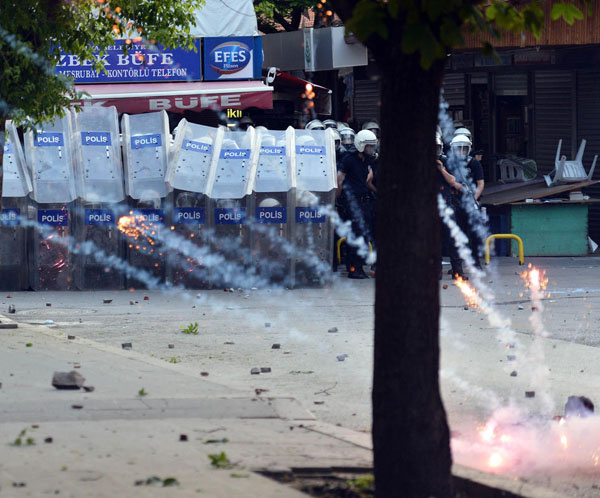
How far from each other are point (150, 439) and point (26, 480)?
1.03 m

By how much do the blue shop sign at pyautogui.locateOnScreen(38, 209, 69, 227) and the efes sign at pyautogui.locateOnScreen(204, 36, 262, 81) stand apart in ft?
20.1

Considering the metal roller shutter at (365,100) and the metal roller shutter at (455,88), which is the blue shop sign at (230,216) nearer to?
the metal roller shutter at (455,88)

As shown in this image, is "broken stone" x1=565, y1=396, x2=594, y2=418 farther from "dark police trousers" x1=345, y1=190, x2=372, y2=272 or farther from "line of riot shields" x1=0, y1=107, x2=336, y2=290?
"dark police trousers" x1=345, y1=190, x2=372, y2=272

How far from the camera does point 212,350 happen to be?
984 centimetres

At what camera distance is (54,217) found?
48.2ft

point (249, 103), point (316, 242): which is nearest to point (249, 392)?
point (316, 242)

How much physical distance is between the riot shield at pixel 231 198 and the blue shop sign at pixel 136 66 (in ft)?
16.3

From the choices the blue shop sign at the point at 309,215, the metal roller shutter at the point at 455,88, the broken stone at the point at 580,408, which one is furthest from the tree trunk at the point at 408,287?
the metal roller shutter at the point at 455,88

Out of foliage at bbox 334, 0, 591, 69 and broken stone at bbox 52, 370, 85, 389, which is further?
broken stone at bbox 52, 370, 85, 389

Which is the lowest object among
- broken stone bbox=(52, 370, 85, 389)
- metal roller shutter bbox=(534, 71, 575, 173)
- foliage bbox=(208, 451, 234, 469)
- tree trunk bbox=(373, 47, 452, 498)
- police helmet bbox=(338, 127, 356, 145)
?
foliage bbox=(208, 451, 234, 469)

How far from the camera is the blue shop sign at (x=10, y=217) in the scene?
575 inches

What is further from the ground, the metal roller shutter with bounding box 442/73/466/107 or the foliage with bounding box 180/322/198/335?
the metal roller shutter with bounding box 442/73/466/107

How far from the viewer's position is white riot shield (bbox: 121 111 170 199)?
48.7 feet

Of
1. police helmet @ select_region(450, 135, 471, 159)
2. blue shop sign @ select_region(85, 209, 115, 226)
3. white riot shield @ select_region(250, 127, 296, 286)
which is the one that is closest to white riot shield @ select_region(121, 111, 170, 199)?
blue shop sign @ select_region(85, 209, 115, 226)
